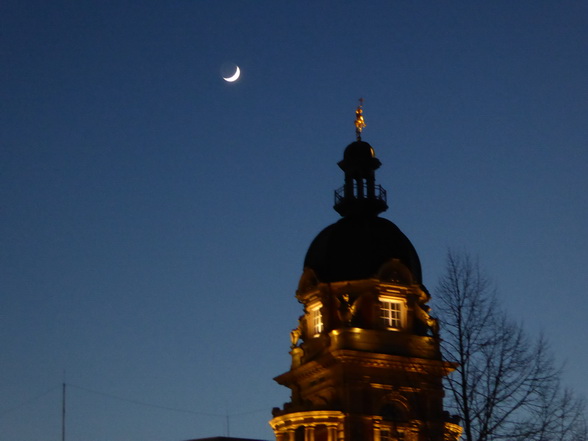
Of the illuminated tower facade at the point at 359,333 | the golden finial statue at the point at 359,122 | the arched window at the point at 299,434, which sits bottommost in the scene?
the arched window at the point at 299,434

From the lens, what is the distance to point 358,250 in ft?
196

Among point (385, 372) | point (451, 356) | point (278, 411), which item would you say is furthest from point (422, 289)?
point (451, 356)

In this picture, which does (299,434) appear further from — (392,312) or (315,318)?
(392,312)

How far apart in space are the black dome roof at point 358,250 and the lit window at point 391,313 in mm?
1993

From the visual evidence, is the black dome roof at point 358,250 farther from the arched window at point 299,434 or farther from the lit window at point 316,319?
the arched window at point 299,434

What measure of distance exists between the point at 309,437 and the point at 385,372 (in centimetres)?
544

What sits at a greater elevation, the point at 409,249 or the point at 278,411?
the point at 409,249

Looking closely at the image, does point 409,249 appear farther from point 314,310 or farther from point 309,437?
point 309,437

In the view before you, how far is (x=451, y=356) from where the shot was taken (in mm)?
38500

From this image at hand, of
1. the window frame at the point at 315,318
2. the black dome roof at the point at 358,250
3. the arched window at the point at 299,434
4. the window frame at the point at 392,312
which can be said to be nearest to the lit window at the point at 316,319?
the window frame at the point at 315,318

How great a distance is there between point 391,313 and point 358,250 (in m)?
4.11

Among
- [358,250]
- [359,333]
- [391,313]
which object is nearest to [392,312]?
[391,313]

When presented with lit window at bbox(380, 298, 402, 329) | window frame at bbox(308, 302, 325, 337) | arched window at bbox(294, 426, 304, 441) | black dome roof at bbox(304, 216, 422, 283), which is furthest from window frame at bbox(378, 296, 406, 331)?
arched window at bbox(294, 426, 304, 441)

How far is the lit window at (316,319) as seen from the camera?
59.7m
